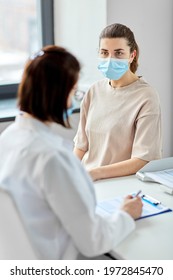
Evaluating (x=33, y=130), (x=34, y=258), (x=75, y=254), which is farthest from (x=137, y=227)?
(x=33, y=130)

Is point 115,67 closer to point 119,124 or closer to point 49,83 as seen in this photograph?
point 119,124

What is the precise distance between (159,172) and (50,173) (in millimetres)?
864

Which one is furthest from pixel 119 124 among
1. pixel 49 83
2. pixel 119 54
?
pixel 49 83

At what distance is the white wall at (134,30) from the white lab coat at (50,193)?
1.65 metres

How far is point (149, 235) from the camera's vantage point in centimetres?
143

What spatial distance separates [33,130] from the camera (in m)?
1.28

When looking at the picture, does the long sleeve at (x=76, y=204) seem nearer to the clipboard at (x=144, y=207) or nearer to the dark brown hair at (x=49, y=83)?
the dark brown hair at (x=49, y=83)

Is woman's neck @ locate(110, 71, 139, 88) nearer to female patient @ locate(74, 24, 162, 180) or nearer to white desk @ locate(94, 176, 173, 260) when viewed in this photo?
female patient @ locate(74, 24, 162, 180)

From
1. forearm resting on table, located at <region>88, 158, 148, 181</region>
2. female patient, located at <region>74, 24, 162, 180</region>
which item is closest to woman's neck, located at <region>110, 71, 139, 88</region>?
female patient, located at <region>74, 24, 162, 180</region>

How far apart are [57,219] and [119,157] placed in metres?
0.95

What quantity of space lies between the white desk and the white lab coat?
0.08 meters

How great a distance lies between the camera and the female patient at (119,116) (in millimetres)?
2021
